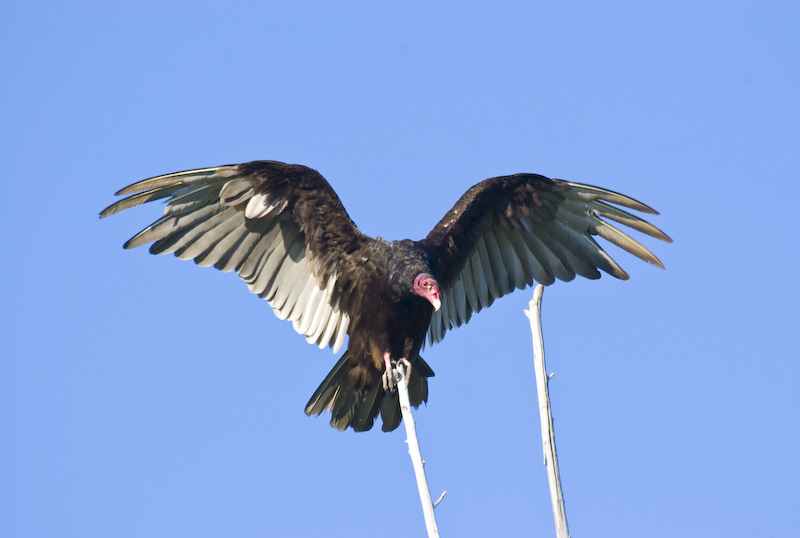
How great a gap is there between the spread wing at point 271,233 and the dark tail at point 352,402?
9.1 inches

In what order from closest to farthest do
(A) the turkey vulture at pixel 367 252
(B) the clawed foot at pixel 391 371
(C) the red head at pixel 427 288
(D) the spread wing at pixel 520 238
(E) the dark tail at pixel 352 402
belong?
1. (C) the red head at pixel 427 288
2. (B) the clawed foot at pixel 391 371
3. (A) the turkey vulture at pixel 367 252
4. (E) the dark tail at pixel 352 402
5. (D) the spread wing at pixel 520 238

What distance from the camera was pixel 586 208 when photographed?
626 cm

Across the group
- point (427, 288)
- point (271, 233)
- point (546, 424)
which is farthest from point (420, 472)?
point (271, 233)

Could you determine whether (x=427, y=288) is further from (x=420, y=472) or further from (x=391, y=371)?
(x=420, y=472)

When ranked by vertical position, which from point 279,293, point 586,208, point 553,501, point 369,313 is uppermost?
point 586,208

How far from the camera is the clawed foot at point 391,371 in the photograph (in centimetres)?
542

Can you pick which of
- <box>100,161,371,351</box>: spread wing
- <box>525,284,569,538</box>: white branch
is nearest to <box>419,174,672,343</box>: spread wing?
<box>100,161,371,351</box>: spread wing

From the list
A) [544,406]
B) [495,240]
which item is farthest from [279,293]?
[544,406]

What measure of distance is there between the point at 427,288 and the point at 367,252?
22.9 inches

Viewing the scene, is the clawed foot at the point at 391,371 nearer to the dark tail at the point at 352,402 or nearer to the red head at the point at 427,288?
the dark tail at the point at 352,402

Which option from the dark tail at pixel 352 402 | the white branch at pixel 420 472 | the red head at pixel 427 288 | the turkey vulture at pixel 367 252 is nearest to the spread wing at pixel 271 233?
the turkey vulture at pixel 367 252

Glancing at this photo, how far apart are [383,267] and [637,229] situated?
71.6 inches

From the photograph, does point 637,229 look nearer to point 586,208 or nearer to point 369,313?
point 586,208

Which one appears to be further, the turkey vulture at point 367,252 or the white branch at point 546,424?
the turkey vulture at point 367,252
